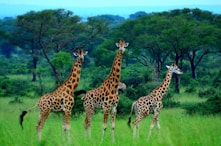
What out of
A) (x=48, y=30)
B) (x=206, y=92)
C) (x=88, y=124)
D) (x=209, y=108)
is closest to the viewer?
(x=88, y=124)

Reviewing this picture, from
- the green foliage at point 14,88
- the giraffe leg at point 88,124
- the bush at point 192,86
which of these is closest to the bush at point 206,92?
the bush at point 192,86

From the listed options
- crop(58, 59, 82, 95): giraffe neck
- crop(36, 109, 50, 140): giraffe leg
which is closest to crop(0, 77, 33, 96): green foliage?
crop(58, 59, 82, 95): giraffe neck

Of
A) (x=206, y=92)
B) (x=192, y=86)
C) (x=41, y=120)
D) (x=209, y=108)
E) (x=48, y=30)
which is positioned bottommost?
(x=192, y=86)

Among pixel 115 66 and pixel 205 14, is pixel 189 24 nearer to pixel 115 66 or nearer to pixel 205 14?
pixel 205 14

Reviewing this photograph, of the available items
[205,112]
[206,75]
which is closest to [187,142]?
[205,112]

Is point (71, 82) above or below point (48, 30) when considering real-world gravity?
above

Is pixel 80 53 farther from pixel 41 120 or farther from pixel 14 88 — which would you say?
pixel 14 88

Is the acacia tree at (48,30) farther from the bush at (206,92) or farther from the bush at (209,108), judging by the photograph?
the bush at (209,108)

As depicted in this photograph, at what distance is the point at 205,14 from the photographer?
35.3 m

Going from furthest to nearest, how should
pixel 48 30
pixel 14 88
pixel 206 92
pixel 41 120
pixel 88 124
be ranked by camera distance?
pixel 48 30 → pixel 14 88 → pixel 206 92 → pixel 88 124 → pixel 41 120

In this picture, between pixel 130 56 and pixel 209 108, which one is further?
pixel 130 56

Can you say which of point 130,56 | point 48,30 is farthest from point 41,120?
point 48,30

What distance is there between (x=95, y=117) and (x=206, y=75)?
1623 centimetres

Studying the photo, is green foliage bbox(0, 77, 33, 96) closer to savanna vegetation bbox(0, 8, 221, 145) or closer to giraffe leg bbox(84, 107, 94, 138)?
savanna vegetation bbox(0, 8, 221, 145)
